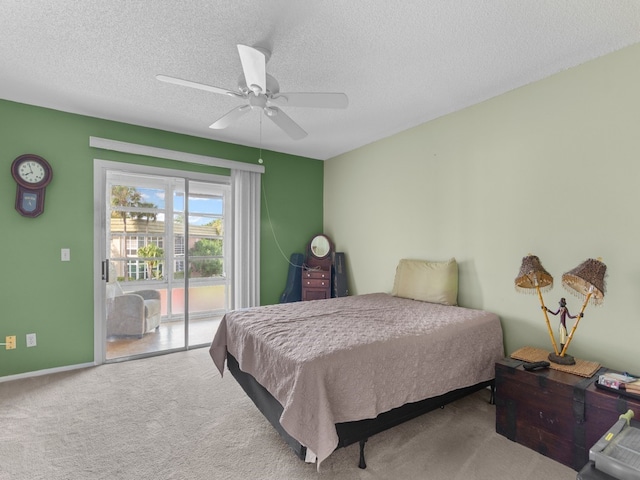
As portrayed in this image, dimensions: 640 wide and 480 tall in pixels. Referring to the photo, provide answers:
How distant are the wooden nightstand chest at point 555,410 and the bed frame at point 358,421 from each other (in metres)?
0.33

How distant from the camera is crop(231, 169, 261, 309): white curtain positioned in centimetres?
416

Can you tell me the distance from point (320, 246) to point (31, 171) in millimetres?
3282

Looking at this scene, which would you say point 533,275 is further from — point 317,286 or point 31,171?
point 31,171

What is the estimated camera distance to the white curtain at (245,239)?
416cm

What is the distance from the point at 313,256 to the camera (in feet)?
15.4

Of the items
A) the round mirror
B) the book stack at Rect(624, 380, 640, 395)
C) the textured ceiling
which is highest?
the textured ceiling

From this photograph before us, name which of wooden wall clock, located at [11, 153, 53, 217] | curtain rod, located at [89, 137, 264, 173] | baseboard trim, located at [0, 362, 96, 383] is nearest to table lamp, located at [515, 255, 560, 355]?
curtain rod, located at [89, 137, 264, 173]

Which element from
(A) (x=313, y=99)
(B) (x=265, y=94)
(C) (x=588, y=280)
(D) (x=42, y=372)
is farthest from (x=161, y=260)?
(C) (x=588, y=280)

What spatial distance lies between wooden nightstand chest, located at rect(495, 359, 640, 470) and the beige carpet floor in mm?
86

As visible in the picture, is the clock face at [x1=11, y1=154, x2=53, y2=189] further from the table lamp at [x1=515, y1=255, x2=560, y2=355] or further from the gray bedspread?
the table lamp at [x1=515, y1=255, x2=560, y2=355]

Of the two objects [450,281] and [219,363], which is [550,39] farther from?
[219,363]

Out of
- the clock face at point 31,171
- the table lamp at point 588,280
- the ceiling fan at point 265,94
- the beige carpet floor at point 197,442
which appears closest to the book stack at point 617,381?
the table lamp at point 588,280

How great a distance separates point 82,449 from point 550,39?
391 centimetres

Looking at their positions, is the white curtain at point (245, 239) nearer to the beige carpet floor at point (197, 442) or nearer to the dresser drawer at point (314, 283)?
the dresser drawer at point (314, 283)
